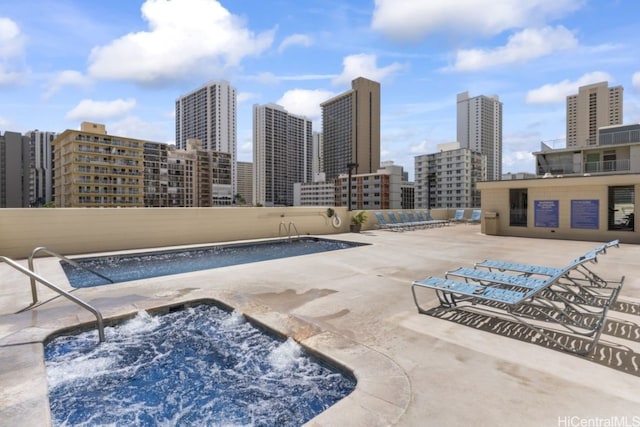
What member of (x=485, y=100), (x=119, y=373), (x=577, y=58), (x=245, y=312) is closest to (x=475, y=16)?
(x=577, y=58)

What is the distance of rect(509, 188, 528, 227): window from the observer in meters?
16.3

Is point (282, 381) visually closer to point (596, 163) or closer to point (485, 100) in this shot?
point (596, 163)

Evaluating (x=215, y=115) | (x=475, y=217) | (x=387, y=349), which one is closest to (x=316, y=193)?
(x=215, y=115)

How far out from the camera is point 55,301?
535 cm

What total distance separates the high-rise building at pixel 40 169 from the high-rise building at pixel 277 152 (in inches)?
3179

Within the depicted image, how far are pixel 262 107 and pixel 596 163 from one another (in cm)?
14283

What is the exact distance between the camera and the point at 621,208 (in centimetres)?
1590

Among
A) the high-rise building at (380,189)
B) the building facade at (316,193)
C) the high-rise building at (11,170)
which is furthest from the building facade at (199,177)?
the high-rise building at (380,189)

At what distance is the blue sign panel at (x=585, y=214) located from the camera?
14148 mm

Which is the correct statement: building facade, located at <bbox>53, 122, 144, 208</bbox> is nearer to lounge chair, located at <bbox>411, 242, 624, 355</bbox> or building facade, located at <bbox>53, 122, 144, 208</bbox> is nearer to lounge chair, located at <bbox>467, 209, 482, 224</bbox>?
lounge chair, located at <bbox>467, 209, 482, 224</bbox>

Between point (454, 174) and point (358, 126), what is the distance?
5046cm

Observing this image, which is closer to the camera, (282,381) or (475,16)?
(282,381)

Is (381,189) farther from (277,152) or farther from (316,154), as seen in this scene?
(316,154)

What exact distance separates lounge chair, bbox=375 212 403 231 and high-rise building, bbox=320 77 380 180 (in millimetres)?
107951
